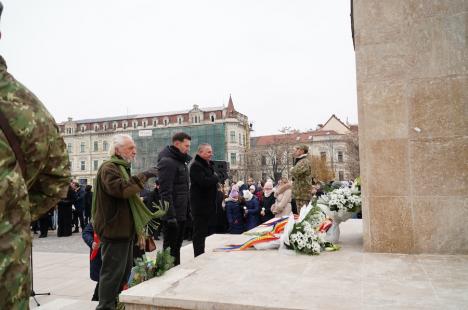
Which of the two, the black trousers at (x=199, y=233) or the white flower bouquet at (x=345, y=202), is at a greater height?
the white flower bouquet at (x=345, y=202)

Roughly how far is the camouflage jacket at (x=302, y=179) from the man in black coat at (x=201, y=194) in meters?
2.15

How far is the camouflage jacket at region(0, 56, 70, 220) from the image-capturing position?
153 centimetres

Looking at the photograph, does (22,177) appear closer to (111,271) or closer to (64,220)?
(111,271)

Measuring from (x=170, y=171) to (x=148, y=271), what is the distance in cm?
155

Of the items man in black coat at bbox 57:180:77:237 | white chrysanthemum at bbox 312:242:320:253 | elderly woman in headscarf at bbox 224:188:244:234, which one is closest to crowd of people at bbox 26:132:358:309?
elderly woman in headscarf at bbox 224:188:244:234

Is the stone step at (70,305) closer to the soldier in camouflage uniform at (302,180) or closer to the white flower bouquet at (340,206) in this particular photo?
the white flower bouquet at (340,206)

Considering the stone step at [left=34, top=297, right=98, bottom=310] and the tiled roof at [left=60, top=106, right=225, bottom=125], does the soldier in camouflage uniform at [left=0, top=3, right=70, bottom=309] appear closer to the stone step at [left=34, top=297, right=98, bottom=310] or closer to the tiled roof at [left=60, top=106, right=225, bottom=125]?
the stone step at [left=34, top=297, right=98, bottom=310]

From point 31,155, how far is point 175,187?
12.1 feet

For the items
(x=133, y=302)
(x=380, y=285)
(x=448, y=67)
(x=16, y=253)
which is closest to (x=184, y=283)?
(x=133, y=302)

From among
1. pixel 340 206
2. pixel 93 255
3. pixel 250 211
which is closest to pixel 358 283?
pixel 340 206

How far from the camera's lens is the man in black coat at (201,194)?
560cm

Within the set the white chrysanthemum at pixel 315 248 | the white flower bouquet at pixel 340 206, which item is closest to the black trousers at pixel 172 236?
the white chrysanthemum at pixel 315 248

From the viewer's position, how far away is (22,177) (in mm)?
1607

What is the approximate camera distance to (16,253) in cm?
151
